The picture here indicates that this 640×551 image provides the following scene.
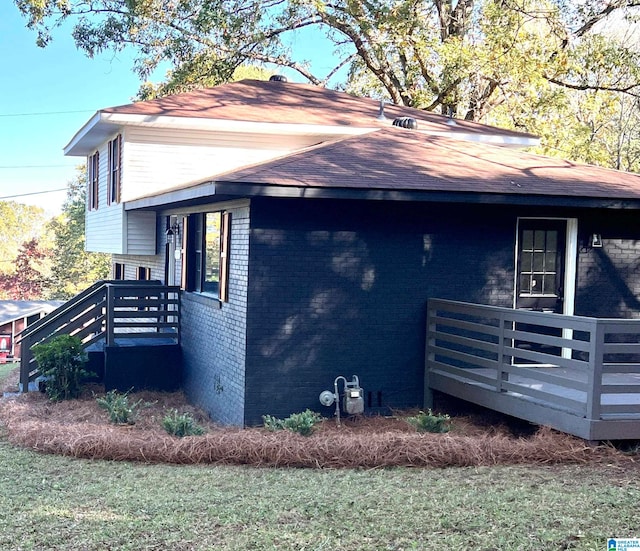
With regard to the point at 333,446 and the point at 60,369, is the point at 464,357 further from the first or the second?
the point at 60,369

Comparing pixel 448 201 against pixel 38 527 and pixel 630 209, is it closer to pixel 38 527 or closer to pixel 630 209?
pixel 630 209

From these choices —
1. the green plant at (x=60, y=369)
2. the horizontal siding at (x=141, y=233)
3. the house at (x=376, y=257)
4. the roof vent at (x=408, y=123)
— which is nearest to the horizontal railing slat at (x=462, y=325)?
the house at (x=376, y=257)

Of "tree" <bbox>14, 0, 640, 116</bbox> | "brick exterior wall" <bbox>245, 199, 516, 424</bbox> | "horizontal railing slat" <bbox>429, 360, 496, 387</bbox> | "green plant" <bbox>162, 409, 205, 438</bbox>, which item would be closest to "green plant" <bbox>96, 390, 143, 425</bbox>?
"green plant" <bbox>162, 409, 205, 438</bbox>

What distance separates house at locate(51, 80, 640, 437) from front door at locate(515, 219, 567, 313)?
0.6 inches

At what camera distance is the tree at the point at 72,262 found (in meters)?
51.7

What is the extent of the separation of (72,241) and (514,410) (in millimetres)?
47223

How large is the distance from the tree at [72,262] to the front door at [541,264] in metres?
44.1

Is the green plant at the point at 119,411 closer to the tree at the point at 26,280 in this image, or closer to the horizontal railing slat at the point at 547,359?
the horizontal railing slat at the point at 547,359

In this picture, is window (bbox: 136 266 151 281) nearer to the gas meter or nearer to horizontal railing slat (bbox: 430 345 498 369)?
the gas meter

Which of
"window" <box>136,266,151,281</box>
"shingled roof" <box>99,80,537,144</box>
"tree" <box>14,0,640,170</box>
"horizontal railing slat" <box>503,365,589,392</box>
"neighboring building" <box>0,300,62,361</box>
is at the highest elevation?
"tree" <box>14,0,640,170</box>

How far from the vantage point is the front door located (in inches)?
407

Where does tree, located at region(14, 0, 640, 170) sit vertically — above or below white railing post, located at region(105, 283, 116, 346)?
above

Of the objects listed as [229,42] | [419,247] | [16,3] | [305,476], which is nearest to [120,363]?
[419,247]

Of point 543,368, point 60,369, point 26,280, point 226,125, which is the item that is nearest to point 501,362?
point 543,368
